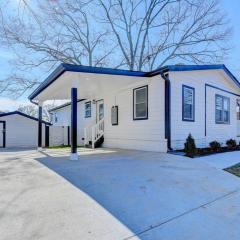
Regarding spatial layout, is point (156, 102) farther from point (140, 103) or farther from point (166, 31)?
point (166, 31)

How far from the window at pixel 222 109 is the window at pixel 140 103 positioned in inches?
167

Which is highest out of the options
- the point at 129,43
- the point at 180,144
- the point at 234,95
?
the point at 129,43

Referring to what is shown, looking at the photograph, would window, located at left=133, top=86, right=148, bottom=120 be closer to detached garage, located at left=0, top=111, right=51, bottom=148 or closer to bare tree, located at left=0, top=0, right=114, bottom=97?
detached garage, located at left=0, top=111, right=51, bottom=148

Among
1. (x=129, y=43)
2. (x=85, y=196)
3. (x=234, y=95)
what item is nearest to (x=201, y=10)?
→ (x=129, y=43)

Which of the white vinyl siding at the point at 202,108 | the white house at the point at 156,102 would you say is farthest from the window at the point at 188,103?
the white vinyl siding at the point at 202,108

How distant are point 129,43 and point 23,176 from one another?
19.4 metres

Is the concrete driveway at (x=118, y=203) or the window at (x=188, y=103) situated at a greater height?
the window at (x=188, y=103)

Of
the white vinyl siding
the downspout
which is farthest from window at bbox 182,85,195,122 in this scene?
the downspout

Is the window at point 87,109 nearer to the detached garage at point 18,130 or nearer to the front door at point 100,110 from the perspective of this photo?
the front door at point 100,110

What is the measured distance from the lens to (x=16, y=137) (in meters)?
18.6

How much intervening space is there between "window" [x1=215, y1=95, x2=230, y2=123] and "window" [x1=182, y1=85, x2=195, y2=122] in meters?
2.55

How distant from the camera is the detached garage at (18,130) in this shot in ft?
59.5

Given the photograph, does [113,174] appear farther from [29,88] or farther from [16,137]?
[29,88]

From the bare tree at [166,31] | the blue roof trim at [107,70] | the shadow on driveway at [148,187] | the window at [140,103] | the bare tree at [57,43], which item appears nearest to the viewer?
the shadow on driveway at [148,187]
